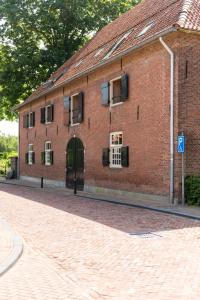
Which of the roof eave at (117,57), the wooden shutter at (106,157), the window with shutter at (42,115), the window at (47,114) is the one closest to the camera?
the roof eave at (117,57)

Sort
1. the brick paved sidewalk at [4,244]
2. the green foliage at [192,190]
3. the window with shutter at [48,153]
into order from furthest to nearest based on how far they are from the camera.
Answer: the window with shutter at [48,153] → the green foliage at [192,190] → the brick paved sidewalk at [4,244]

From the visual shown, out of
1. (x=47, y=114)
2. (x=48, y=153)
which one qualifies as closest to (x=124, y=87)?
(x=47, y=114)

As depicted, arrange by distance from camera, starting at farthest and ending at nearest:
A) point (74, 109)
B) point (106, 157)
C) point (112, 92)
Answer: point (74, 109)
point (112, 92)
point (106, 157)

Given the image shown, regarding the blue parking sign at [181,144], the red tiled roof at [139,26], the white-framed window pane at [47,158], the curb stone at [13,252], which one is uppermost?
the red tiled roof at [139,26]

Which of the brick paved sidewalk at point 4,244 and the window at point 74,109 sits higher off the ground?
the window at point 74,109

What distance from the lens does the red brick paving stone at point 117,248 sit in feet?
18.3

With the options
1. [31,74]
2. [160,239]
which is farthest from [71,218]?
[31,74]

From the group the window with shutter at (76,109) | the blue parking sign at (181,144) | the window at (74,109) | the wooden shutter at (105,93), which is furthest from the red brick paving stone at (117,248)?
the window at (74,109)

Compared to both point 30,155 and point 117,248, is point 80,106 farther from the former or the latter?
point 117,248

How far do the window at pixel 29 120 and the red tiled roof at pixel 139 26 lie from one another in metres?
1.84

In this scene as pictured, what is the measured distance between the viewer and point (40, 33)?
109 ft

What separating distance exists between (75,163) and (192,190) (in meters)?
9.35

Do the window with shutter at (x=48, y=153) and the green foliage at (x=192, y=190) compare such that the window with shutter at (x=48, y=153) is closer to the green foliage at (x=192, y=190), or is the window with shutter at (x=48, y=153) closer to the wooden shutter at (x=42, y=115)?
the wooden shutter at (x=42, y=115)

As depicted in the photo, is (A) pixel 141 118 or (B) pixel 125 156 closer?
(A) pixel 141 118
